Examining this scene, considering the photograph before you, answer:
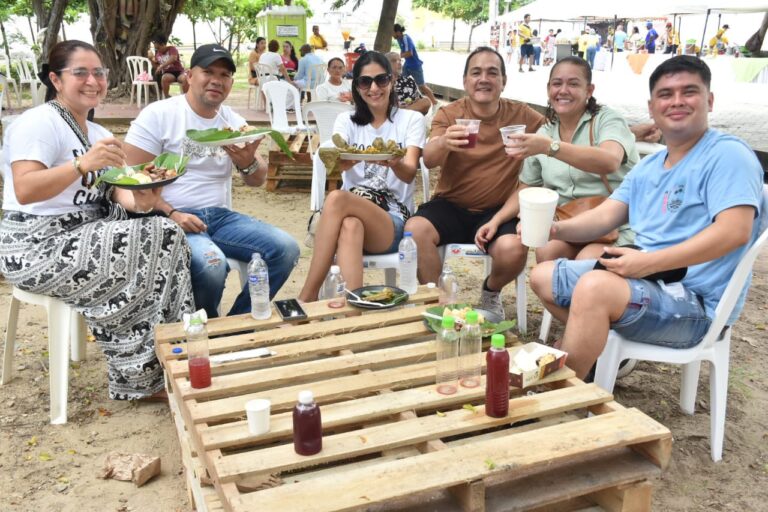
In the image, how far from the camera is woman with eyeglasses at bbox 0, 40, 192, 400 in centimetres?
277

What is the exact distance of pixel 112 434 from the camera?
2.93 metres

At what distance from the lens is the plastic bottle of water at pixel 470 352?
223 centimetres

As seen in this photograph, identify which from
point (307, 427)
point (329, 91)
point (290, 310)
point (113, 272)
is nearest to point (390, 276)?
point (290, 310)

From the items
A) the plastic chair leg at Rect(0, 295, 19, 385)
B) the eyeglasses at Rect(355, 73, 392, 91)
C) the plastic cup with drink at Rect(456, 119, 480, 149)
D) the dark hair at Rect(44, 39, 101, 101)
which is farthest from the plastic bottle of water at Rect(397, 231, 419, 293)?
the plastic chair leg at Rect(0, 295, 19, 385)

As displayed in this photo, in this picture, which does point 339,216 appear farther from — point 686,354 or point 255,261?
point 686,354

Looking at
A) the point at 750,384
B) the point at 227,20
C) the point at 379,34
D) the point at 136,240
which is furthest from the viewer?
the point at 227,20

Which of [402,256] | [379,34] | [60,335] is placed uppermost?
[379,34]

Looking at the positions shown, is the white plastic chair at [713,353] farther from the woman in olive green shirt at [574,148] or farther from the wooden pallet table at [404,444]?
the woman in olive green shirt at [574,148]

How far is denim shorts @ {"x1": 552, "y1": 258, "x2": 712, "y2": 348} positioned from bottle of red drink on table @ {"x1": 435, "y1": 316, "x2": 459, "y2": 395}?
0.71 meters

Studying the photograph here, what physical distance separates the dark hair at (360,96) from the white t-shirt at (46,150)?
1.46m

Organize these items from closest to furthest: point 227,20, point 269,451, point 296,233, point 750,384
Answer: point 269,451 < point 750,384 < point 296,233 < point 227,20

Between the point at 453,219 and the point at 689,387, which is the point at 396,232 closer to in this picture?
the point at 453,219

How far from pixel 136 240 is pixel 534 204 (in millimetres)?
1683

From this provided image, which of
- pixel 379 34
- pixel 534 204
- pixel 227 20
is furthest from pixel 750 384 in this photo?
pixel 227 20
